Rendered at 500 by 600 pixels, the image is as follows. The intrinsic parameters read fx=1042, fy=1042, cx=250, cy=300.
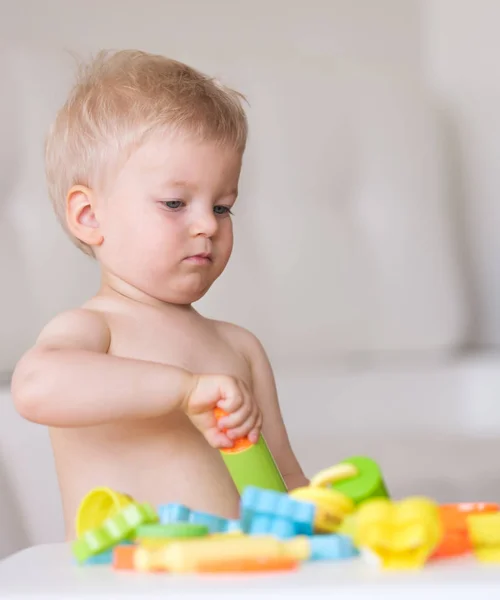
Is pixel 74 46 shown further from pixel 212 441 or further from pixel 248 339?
pixel 212 441

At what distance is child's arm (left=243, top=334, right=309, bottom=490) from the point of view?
987mm

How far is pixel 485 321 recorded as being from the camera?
1.88 metres

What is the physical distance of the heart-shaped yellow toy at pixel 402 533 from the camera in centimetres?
50

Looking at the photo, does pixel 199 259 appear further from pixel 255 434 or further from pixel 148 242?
pixel 255 434

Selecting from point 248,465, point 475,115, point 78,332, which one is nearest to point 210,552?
point 248,465

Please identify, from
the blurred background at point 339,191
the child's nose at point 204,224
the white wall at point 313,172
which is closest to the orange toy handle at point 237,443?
the child's nose at point 204,224

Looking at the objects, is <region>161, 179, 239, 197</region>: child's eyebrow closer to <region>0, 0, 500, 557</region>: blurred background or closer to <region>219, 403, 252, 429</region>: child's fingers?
<region>219, 403, 252, 429</region>: child's fingers

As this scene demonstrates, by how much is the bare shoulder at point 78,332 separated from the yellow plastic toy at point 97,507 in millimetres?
203

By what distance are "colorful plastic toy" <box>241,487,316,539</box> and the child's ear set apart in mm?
432

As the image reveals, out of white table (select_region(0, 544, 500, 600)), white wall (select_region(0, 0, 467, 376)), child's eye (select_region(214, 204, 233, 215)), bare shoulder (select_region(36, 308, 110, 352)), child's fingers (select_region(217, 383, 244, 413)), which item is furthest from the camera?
white wall (select_region(0, 0, 467, 376))

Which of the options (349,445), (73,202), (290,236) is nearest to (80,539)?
(73,202)

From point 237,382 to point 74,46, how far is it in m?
1.22

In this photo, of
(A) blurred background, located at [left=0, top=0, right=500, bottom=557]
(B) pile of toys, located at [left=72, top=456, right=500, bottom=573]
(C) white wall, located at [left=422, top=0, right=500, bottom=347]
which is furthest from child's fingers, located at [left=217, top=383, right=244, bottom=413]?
(C) white wall, located at [left=422, top=0, right=500, bottom=347]

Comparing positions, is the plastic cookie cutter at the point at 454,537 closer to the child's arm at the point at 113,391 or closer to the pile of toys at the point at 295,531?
the pile of toys at the point at 295,531
